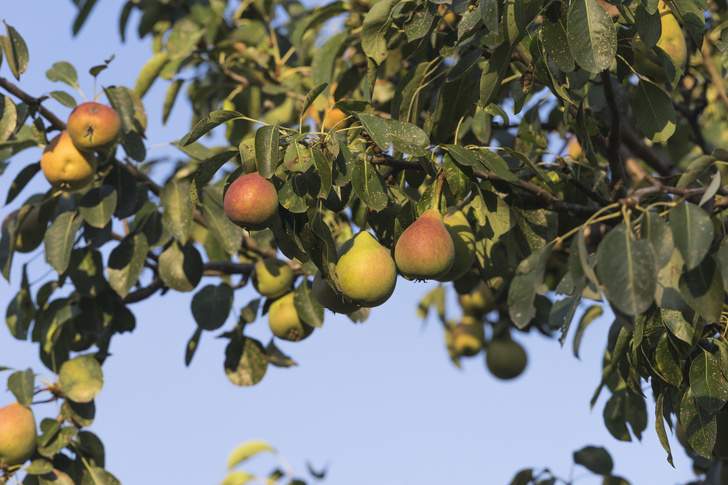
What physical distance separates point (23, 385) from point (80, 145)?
2.50 ft

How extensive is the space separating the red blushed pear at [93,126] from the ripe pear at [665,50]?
1.47 m

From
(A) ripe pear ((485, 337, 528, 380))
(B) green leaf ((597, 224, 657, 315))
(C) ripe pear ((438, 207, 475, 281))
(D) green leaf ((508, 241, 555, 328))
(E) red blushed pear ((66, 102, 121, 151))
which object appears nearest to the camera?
(B) green leaf ((597, 224, 657, 315))

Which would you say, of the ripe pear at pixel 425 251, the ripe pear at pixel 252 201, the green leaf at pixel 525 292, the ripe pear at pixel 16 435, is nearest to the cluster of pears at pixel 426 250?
the ripe pear at pixel 425 251

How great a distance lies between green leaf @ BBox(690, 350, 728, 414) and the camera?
1491mm

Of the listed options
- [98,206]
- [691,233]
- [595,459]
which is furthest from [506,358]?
[691,233]

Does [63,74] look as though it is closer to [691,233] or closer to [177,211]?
[177,211]

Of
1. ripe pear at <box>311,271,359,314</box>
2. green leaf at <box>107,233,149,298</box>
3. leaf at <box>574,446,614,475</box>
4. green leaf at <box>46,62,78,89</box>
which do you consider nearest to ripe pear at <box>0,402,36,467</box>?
green leaf at <box>107,233,149,298</box>

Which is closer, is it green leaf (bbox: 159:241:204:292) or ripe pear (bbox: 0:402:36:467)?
ripe pear (bbox: 0:402:36:467)

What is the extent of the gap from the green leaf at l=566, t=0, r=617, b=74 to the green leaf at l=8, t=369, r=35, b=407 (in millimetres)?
1875

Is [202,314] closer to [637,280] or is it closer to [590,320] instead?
[590,320]

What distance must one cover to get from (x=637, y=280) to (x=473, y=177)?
58 centimetres

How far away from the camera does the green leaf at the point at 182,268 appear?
246 cm

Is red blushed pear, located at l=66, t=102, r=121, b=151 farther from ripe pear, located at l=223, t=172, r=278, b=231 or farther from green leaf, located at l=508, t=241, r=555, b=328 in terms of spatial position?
green leaf, located at l=508, t=241, r=555, b=328

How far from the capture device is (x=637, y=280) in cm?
113
